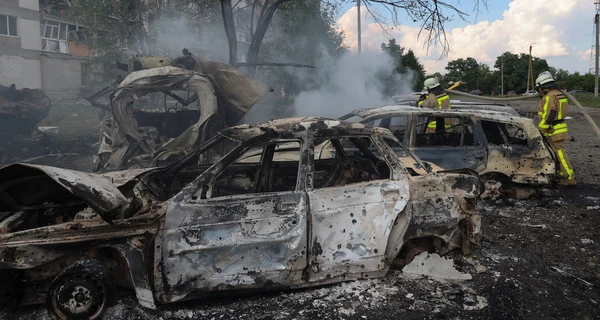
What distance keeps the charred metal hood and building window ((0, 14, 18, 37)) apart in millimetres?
22484

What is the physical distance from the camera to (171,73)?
24.5 feet

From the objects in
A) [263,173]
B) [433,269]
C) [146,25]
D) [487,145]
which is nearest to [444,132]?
[487,145]

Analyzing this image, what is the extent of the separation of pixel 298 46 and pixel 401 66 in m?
6.22

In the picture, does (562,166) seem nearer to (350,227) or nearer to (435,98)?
(435,98)

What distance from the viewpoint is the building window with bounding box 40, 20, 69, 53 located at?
22.9m

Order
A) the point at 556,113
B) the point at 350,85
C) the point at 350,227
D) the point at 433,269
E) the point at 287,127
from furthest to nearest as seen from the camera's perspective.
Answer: the point at 350,85 → the point at 556,113 → the point at 433,269 → the point at 287,127 → the point at 350,227

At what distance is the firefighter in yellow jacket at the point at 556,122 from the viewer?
700 centimetres

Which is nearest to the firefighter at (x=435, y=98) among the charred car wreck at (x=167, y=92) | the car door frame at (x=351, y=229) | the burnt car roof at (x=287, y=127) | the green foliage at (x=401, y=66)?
the charred car wreck at (x=167, y=92)

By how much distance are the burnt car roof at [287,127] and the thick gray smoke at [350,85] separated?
12434mm

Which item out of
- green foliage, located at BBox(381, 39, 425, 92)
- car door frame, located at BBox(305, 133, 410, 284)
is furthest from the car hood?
green foliage, located at BBox(381, 39, 425, 92)

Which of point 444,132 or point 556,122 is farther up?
point 556,122

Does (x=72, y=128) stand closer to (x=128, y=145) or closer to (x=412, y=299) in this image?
(x=128, y=145)

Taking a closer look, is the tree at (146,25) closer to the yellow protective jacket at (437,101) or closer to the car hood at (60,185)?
the yellow protective jacket at (437,101)

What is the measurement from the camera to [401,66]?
71.2 feet
